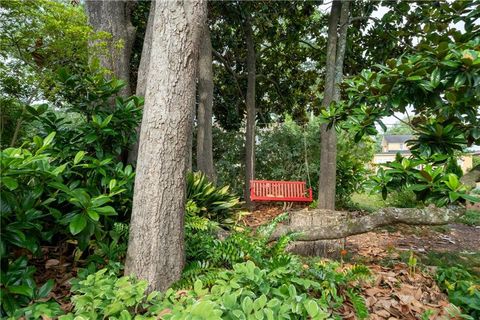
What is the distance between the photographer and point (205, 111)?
645 cm

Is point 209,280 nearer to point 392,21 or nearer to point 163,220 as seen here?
point 163,220

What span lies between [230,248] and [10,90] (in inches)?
142

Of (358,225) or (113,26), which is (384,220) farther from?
(113,26)

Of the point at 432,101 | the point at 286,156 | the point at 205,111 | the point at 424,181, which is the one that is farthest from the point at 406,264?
the point at 286,156

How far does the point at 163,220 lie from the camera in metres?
2.09

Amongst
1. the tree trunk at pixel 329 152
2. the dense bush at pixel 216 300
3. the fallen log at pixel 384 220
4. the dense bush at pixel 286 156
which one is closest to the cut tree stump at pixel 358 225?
the fallen log at pixel 384 220

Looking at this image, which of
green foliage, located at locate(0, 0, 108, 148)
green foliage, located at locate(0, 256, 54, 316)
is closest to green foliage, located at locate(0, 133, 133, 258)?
green foliage, located at locate(0, 256, 54, 316)

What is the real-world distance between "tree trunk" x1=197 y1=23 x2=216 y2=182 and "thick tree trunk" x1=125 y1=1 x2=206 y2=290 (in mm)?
4060

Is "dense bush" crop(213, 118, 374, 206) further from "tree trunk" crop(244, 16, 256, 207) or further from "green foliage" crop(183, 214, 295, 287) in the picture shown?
"green foliage" crop(183, 214, 295, 287)

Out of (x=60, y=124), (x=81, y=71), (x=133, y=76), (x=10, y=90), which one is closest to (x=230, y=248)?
(x=60, y=124)

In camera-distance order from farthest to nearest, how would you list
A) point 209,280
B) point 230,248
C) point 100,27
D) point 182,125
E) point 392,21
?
point 392,21
point 100,27
point 230,248
point 182,125
point 209,280

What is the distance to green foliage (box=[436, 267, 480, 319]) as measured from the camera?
2260 millimetres

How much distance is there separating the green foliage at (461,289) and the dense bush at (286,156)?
5259 millimetres

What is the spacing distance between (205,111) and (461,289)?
5.14 m
